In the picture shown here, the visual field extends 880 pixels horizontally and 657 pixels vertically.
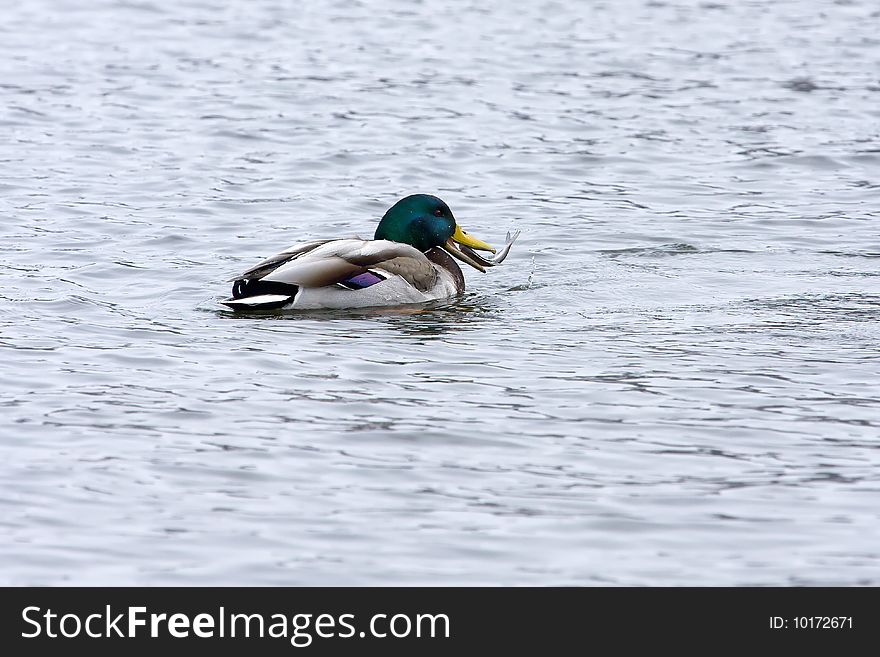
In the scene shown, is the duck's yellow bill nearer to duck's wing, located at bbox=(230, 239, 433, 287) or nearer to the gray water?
the gray water

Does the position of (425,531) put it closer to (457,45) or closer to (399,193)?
(399,193)

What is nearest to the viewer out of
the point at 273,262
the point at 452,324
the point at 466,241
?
the point at 452,324

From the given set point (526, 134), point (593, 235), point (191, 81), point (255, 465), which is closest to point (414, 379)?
point (255, 465)

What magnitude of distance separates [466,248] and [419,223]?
1.67 feet

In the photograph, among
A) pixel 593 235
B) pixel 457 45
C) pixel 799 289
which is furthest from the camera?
pixel 457 45

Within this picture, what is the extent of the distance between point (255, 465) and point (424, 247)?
15.4 ft

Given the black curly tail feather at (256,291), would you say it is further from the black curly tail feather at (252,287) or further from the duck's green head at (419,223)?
the duck's green head at (419,223)

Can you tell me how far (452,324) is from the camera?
10484 mm

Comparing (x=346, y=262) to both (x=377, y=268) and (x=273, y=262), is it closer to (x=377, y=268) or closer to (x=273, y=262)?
(x=377, y=268)

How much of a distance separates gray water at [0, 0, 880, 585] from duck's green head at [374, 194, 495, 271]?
544 mm

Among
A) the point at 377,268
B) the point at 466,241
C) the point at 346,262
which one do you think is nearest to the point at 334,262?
the point at 346,262

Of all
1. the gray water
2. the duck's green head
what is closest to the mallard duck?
the duck's green head

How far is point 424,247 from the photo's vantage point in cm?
1173

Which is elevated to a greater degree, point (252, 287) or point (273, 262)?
point (273, 262)
